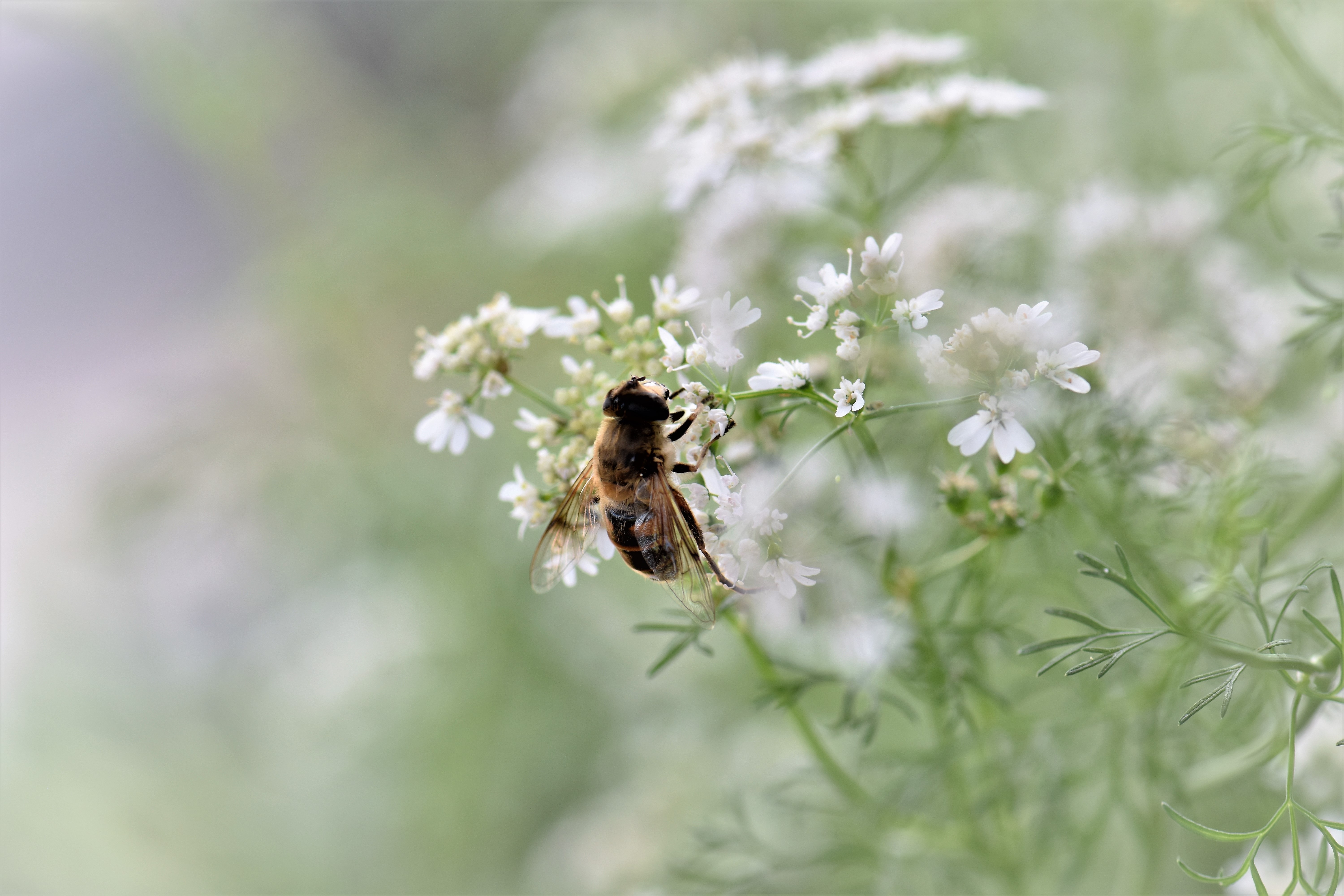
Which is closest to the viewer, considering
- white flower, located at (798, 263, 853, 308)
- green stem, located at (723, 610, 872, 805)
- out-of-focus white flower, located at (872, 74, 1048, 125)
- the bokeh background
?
white flower, located at (798, 263, 853, 308)

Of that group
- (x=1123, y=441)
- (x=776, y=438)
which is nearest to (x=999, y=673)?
(x=1123, y=441)

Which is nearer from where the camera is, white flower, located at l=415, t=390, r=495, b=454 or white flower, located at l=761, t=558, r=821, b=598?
white flower, located at l=761, t=558, r=821, b=598

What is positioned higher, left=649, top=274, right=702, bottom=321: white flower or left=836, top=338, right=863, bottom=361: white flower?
left=649, top=274, right=702, bottom=321: white flower

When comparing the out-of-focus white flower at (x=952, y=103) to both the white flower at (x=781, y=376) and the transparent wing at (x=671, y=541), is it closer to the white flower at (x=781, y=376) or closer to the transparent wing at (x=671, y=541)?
the white flower at (x=781, y=376)

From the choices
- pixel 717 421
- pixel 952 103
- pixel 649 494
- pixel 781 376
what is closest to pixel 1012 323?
pixel 781 376

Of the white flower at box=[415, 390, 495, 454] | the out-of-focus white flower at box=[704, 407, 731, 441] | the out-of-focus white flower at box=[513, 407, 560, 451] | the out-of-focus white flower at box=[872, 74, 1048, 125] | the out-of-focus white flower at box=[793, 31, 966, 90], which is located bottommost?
the out-of-focus white flower at box=[704, 407, 731, 441]

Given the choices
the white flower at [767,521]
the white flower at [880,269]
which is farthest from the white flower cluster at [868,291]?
the white flower at [767,521]

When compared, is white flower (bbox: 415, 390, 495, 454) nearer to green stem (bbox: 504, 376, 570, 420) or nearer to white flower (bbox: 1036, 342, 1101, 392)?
green stem (bbox: 504, 376, 570, 420)

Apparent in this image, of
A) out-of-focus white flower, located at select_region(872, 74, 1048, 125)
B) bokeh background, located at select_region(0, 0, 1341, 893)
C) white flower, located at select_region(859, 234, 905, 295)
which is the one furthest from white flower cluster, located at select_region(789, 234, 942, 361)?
bokeh background, located at select_region(0, 0, 1341, 893)
